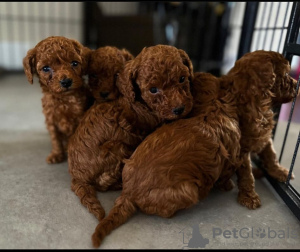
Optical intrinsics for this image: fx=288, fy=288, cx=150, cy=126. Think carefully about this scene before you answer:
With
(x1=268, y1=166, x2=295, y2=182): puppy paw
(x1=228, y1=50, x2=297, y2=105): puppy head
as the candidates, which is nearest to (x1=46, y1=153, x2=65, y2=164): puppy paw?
(x1=228, y1=50, x2=297, y2=105): puppy head

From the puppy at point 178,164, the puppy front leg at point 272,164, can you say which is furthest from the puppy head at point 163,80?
the puppy front leg at point 272,164

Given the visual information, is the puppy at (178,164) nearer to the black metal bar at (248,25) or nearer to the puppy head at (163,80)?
the puppy head at (163,80)

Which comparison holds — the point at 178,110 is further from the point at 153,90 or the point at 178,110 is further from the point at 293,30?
the point at 293,30

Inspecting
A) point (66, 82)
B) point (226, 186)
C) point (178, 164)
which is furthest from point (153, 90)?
point (226, 186)

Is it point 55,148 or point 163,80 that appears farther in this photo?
point 55,148

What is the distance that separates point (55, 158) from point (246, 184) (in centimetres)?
127

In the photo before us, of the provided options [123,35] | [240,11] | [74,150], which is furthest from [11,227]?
[240,11]

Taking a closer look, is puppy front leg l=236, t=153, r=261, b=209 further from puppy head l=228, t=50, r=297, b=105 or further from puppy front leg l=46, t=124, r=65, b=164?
puppy front leg l=46, t=124, r=65, b=164

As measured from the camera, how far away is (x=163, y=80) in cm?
144

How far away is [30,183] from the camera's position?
1743 mm

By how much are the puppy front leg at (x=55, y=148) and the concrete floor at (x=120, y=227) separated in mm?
46

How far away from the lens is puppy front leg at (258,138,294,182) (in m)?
1.81

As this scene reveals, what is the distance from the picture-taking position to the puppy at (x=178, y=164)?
1.37 m

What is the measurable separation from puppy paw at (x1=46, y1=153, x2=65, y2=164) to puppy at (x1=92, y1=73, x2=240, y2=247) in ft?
2.40
